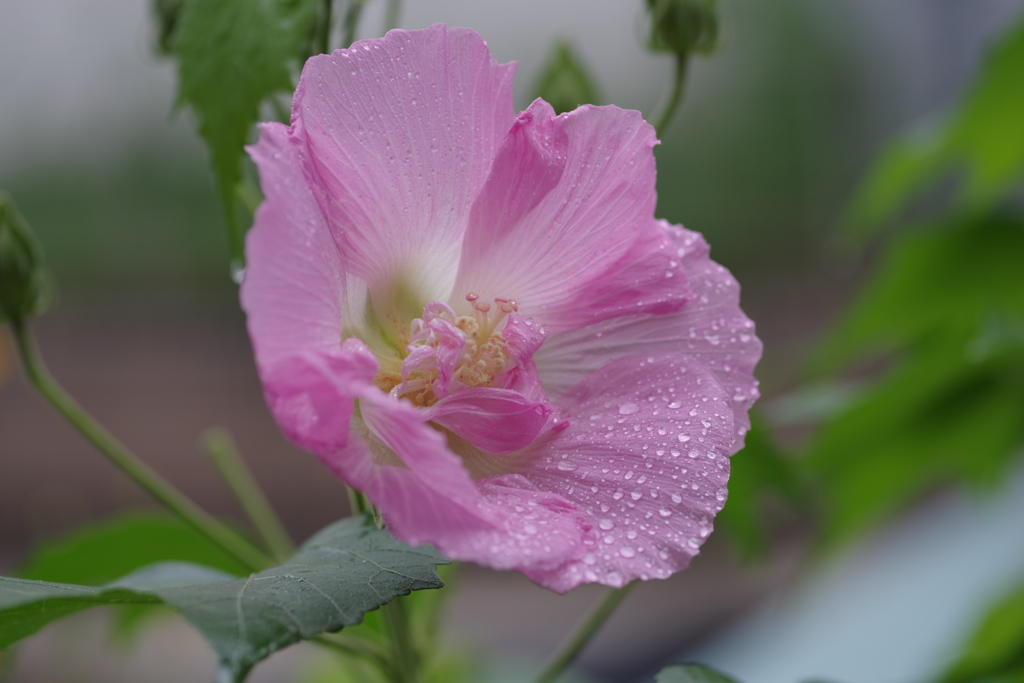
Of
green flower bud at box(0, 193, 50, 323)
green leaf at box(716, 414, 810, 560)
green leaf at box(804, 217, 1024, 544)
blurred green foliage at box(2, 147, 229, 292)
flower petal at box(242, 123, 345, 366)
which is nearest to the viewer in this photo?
flower petal at box(242, 123, 345, 366)

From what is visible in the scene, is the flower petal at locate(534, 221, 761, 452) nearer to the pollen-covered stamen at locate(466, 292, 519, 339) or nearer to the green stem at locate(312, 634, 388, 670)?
the pollen-covered stamen at locate(466, 292, 519, 339)

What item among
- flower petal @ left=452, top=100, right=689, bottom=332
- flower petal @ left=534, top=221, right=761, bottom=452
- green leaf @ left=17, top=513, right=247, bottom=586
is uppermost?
flower petal @ left=452, top=100, right=689, bottom=332

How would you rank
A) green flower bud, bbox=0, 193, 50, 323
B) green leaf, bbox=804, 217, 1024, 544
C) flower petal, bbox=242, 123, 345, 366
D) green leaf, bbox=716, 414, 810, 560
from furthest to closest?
1. green leaf, bbox=804, 217, 1024, 544
2. green leaf, bbox=716, 414, 810, 560
3. green flower bud, bbox=0, 193, 50, 323
4. flower petal, bbox=242, 123, 345, 366

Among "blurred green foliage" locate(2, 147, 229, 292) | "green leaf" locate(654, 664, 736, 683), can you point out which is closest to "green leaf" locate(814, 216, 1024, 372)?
"green leaf" locate(654, 664, 736, 683)

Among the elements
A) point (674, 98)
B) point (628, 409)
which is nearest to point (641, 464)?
point (628, 409)

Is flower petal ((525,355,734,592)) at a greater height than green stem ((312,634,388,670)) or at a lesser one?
greater

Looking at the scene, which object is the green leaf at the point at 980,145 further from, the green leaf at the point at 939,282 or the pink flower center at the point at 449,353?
the pink flower center at the point at 449,353

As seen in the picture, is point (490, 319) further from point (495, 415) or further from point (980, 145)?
point (980, 145)

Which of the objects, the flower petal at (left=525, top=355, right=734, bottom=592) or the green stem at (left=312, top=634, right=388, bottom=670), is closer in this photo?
the flower petal at (left=525, top=355, right=734, bottom=592)
